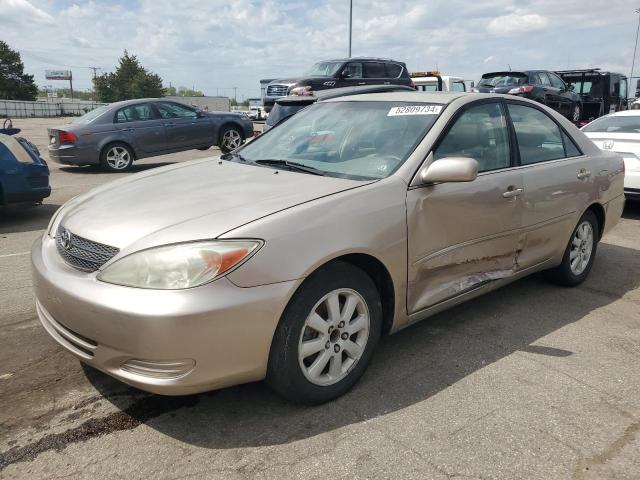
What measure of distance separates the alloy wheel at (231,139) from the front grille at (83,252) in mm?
10950

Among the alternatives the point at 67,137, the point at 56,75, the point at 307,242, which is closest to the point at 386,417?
the point at 307,242

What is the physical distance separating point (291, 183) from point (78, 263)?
3.78ft

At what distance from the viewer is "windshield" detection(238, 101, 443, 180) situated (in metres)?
3.28

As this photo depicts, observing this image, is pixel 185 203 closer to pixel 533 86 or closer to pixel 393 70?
pixel 393 70

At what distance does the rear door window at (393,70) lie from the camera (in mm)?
15961

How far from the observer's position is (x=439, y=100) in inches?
145

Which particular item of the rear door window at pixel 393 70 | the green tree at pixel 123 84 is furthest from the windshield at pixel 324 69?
the green tree at pixel 123 84

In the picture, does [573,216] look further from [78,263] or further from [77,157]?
[77,157]

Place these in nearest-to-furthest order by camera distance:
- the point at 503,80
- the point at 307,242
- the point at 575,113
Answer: the point at 307,242 → the point at 503,80 → the point at 575,113

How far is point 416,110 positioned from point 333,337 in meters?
1.63

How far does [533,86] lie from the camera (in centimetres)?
1561

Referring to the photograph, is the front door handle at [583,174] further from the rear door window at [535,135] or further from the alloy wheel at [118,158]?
the alloy wheel at [118,158]

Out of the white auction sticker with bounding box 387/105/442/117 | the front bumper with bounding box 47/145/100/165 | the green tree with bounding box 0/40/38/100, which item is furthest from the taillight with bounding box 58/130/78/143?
the green tree with bounding box 0/40/38/100

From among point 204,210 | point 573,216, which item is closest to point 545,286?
point 573,216
